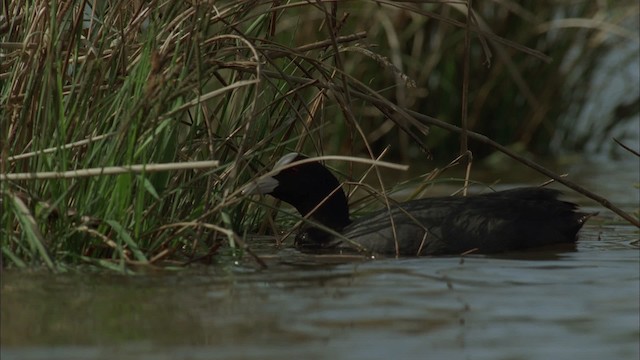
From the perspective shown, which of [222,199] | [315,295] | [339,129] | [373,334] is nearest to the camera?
[373,334]

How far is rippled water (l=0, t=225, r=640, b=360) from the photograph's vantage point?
4.26 metres

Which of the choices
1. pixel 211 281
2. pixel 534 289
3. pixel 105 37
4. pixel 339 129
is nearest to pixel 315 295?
pixel 211 281

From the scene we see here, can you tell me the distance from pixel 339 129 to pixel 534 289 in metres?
5.81

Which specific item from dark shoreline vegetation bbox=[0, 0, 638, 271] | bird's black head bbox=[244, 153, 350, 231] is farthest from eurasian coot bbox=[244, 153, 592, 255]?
dark shoreline vegetation bbox=[0, 0, 638, 271]

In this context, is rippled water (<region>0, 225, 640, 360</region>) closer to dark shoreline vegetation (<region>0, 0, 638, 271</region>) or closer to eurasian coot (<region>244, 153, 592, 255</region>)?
dark shoreline vegetation (<region>0, 0, 638, 271</region>)

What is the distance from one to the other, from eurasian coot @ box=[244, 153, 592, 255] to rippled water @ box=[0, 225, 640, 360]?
1.15ft

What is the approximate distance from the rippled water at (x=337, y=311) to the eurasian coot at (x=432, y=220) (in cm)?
35

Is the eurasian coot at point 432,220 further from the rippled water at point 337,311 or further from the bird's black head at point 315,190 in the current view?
the rippled water at point 337,311

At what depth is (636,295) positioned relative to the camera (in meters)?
5.25

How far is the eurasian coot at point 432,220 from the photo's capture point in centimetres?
648

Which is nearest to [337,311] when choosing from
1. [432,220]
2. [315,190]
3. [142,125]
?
[142,125]

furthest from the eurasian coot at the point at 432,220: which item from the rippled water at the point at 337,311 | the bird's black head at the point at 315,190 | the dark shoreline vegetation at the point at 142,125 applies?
the rippled water at the point at 337,311

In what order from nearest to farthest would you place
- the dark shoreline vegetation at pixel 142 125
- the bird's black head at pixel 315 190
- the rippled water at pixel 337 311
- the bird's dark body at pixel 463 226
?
the rippled water at pixel 337 311
the dark shoreline vegetation at pixel 142 125
the bird's dark body at pixel 463 226
the bird's black head at pixel 315 190

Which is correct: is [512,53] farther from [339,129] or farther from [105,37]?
[105,37]
